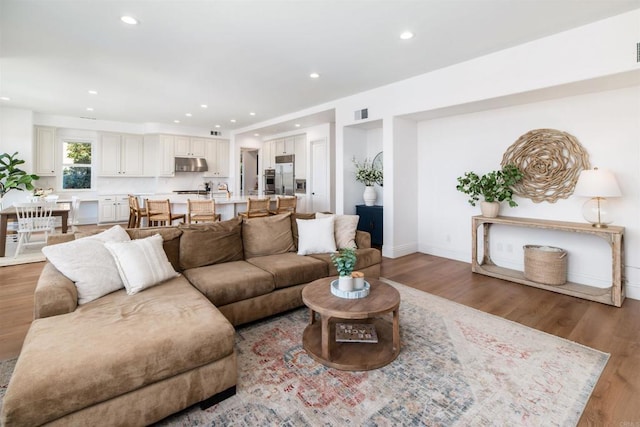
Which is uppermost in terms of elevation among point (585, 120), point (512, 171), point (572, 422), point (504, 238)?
point (585, 120)

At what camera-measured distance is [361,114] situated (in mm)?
5262

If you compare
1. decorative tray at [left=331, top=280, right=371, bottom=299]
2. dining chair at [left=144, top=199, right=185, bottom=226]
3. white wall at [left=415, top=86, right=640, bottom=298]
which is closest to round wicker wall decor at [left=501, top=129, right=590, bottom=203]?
white wall at [left=415, top=86, right=640, bottom=298]

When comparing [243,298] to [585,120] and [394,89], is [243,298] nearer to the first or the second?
[394,89]

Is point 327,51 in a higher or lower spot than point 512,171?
higher

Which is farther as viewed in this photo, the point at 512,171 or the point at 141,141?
the point at 141,141

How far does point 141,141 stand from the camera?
8492mm

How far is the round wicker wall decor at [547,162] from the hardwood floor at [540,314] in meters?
1.25

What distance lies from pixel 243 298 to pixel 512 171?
365cm

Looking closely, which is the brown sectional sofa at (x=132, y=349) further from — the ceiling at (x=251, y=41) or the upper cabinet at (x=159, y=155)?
the upper cabinet at (x=159, y=155)

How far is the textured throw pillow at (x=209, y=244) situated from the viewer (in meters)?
2.92

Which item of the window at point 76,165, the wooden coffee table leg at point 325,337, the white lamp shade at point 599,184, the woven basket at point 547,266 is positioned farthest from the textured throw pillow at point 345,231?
the window at point 76,165

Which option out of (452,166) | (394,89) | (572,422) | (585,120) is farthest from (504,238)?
(572,422)

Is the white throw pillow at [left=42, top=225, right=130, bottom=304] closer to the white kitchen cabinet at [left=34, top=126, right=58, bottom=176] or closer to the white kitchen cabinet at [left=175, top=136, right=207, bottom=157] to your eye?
the white kitchen cabinet at [left=175, top=136, right=207, bottom=157]

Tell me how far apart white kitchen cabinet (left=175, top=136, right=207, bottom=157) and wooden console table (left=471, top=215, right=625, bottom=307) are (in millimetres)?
7507
